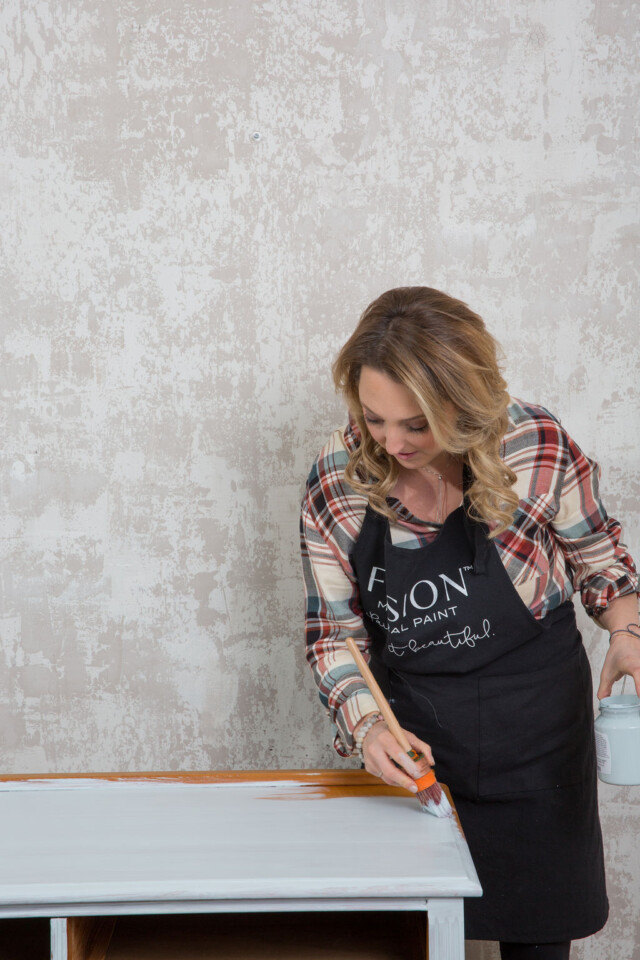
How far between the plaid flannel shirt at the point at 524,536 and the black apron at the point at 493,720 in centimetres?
4

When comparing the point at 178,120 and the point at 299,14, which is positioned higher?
the point at 299,14

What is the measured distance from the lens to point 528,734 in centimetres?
151

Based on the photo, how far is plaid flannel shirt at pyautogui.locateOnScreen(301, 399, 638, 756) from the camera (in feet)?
4.93

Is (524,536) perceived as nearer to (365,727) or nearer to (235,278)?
(365,727)

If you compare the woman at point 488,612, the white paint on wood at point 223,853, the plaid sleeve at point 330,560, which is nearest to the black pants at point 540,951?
the woman at point 488,612

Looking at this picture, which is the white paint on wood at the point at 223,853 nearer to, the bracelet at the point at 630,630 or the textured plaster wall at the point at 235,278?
the bracelet at the point at 630,630

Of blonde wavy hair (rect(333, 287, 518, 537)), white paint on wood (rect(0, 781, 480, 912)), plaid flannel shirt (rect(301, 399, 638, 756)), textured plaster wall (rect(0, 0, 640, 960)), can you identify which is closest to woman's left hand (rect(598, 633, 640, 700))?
plaid flannel shirt (rect(301, 399, 638, 756))

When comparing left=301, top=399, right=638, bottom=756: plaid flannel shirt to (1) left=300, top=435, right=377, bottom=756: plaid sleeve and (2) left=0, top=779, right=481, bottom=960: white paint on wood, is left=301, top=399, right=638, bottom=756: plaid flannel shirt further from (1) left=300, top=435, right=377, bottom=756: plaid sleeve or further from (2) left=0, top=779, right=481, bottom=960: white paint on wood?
(2) left=0, top=779, right=481, bottom=960: white paint on wood

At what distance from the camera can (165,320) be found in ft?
6.84

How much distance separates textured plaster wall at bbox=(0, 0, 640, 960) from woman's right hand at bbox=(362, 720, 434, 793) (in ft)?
2.77

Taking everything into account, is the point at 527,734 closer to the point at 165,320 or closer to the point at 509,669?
the point at 509,669

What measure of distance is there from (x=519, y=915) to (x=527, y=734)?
0.32 meters

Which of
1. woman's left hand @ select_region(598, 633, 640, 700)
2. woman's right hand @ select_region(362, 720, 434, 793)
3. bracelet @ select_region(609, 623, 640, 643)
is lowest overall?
woman's right hand @ select_region(362, 720, 434, 793)

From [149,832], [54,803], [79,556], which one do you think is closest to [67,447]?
[79,556]
